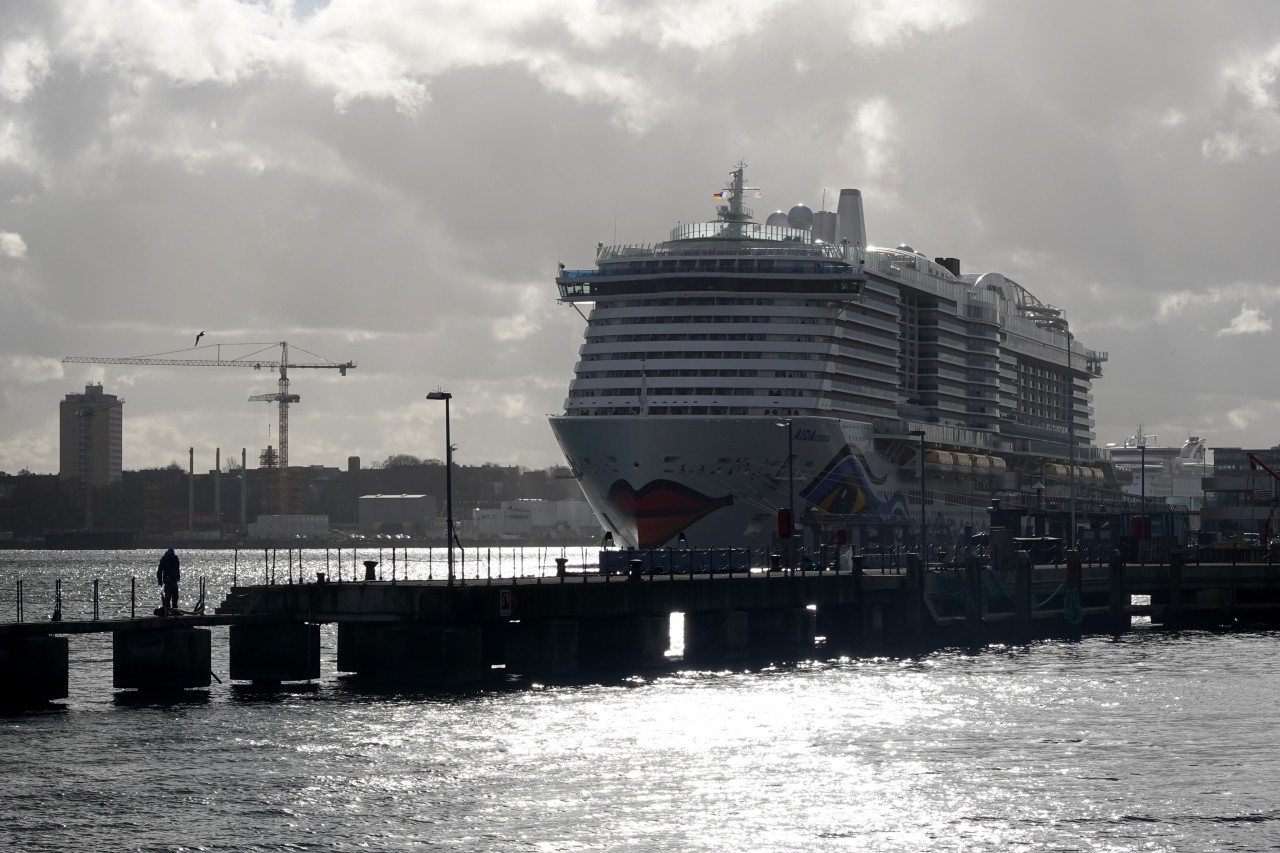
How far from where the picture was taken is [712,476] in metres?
105

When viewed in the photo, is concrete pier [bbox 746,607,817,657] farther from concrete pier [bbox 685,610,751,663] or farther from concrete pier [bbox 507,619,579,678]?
concrete pier [bbox 507,619,579,678]

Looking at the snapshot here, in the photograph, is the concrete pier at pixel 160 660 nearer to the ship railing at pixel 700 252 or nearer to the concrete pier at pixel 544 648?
the concrete pier at pixel 544 648

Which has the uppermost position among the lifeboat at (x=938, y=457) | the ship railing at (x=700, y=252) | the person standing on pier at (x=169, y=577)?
the ship railing at (x=700, y=252)

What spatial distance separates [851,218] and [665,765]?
9761cm

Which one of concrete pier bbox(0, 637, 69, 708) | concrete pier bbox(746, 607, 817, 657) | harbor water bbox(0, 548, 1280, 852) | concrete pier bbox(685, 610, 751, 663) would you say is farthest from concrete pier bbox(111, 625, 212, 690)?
concrete pier bbox(746, 607, 817, 657)

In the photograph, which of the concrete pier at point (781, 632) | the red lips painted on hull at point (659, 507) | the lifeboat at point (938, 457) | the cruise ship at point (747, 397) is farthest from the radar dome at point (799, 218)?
the concrete pier at point (781, 632)

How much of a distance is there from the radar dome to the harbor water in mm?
65776

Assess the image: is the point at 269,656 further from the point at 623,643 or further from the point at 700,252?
the point at 700,252

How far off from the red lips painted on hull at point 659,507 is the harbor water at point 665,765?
38963mm

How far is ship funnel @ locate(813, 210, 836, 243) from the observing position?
134m

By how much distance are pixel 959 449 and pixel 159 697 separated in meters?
82.6

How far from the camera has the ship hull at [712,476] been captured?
104 m

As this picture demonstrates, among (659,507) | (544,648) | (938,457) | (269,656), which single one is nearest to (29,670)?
(269,656)

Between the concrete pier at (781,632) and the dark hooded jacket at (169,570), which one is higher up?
the dark hooded jacket at (169,570)
